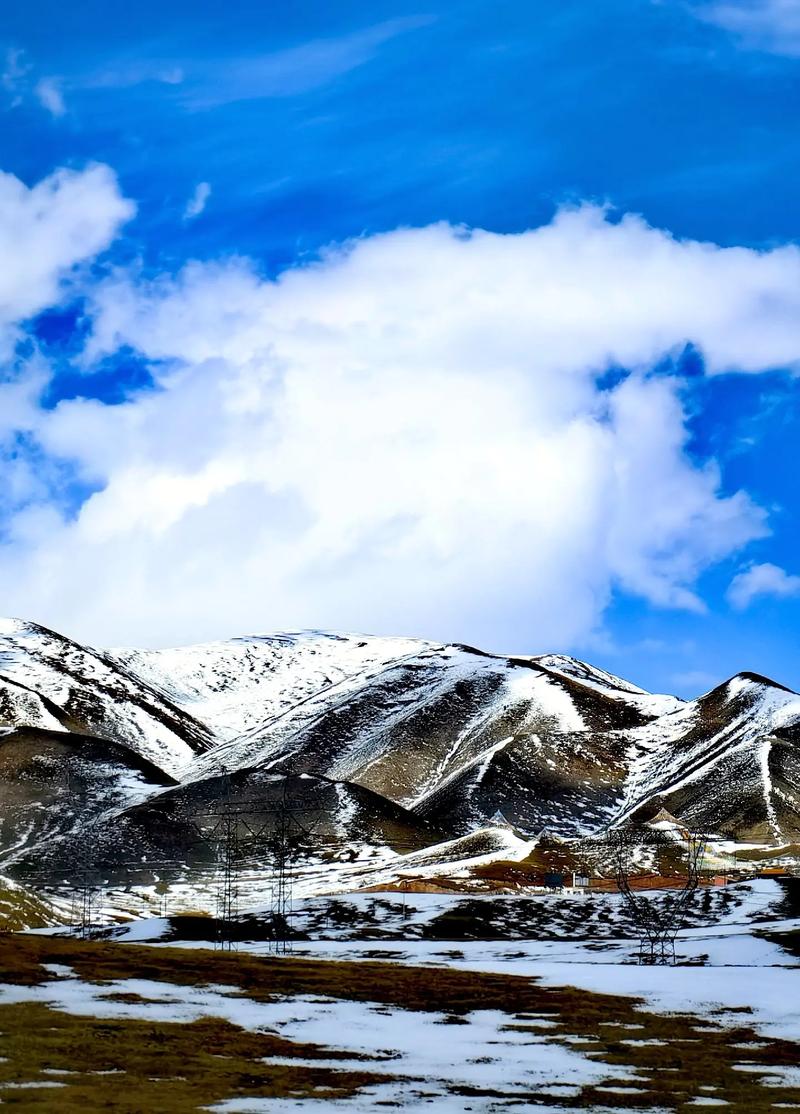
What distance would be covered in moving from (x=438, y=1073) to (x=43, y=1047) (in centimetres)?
1344

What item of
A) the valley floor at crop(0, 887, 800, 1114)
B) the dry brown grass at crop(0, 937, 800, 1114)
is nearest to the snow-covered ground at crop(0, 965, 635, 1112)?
the valley floor at crop(0, 887, 800, 1114)

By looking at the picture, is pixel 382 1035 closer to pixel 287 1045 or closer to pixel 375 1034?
pixel 375 1034

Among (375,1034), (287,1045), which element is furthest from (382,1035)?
(287,1045)

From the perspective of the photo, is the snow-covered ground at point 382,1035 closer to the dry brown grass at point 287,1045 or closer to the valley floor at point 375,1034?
the valley floor at point 375,1034

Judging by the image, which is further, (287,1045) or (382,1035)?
(382,1035)

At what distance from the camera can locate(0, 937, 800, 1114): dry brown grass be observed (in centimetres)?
3859

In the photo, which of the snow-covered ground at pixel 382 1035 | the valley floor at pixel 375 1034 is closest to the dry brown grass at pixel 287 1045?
the valley floor at pixel 375 1034

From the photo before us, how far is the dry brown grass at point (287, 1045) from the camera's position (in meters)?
38.6

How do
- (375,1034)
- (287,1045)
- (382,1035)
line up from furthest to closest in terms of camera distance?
(375,1034)
(382,1035)
(287,1045)

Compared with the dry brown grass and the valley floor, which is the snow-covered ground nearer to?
the valley floor

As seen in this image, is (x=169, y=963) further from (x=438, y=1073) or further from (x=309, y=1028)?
(x=438, y=1073)

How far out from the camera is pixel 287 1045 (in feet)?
161

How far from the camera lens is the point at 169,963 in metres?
73.2

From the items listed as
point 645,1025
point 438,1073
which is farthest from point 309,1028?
point 645,1025
